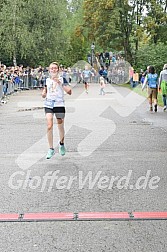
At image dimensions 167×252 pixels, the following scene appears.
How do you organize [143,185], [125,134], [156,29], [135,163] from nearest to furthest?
Result: [143,185], [135,163], [125,134], [156,29]

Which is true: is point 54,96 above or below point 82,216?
above

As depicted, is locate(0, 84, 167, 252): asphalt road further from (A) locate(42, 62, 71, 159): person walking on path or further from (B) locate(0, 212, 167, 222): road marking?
(A) locate(42, 62, 71, 159): person walking on path

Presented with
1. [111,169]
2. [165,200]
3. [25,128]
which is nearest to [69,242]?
[165,200]

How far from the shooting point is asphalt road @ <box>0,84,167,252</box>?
487 cm

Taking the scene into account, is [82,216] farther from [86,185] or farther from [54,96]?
[54,96]

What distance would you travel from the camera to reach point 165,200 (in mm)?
6312

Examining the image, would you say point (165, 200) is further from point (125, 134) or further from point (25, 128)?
point (25, 128)

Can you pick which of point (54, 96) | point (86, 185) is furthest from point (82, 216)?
point (54, 96)

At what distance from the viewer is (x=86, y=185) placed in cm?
712

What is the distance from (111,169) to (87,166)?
0.47m

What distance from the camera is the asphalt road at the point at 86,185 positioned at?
487 centimetres

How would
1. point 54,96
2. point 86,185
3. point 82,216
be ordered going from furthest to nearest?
point 54,96
point 86,185
point 82,216

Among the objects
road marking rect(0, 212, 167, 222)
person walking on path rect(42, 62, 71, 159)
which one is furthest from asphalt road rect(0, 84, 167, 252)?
person walking on path rect(42, 62, 71, 159)

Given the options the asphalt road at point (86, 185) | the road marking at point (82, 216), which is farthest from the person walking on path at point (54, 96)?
the road marking at point (82, 216)
